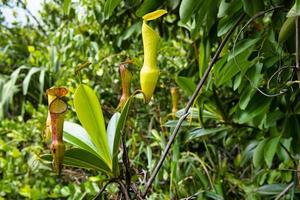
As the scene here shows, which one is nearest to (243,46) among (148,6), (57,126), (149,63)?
(148,6)

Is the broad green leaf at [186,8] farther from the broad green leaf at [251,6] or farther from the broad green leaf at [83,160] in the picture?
the broad green leaf at [83,160]

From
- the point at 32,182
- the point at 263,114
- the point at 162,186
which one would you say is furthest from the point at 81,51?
the point at 263,114

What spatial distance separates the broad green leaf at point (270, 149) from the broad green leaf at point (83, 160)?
48 cm

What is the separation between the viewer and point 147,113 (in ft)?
6.02

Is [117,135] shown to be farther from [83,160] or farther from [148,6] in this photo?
[148,6]

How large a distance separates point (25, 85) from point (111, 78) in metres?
0.58

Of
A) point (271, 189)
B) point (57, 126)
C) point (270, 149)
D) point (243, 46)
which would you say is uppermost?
point (243, 46)

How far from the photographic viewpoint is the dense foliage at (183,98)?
3.13 ft

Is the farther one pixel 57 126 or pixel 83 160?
pixel 83 160

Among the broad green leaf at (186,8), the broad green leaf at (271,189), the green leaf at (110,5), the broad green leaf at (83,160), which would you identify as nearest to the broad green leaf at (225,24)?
the broad green leaf at (186,8)

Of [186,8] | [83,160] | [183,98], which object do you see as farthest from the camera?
[183,98]

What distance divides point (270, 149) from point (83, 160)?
523mm

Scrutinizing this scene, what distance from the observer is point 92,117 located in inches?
30.9

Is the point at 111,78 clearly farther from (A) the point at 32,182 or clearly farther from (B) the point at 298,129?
(B) the point at 298,129
